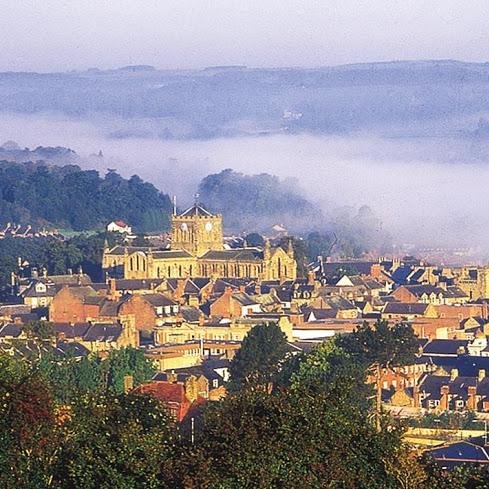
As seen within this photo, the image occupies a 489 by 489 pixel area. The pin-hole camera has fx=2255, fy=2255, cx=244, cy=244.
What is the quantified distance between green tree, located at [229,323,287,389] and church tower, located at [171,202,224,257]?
2682 centimetres

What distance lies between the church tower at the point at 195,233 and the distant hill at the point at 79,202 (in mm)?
27111

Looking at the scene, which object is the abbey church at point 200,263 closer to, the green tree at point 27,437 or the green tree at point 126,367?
the green tree at point 126,367

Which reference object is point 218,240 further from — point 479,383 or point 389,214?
point 389,214

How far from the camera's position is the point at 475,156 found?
186 metres

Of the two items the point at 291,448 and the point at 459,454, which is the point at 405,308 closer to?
the point at 459,454

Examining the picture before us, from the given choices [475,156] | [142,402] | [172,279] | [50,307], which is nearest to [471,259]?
[172,279]

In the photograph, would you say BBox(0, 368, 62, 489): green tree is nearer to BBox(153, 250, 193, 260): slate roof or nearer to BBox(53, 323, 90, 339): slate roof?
BBox(53, 323, 90, 339): slate roof

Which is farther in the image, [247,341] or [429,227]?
[429,227]

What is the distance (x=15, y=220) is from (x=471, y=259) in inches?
1061

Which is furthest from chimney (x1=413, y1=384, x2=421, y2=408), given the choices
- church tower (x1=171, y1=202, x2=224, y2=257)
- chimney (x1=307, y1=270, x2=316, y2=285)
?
church tower (x1=171, y1=202, x2=224, y2=257)

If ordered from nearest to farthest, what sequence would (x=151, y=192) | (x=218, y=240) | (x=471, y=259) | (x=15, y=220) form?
1. (x=218, y=240)
2. (x=471, y=259)
3. (x=15, y=220)
4. (x=151, y=192)

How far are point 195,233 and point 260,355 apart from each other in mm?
29574

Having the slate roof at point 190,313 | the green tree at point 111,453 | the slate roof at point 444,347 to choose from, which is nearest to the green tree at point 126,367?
the slate roof at point 444,347

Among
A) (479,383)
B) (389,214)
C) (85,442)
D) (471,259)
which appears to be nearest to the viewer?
(85,442)
